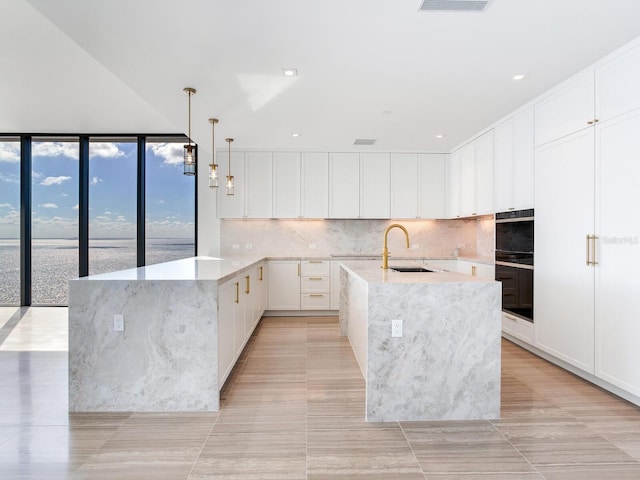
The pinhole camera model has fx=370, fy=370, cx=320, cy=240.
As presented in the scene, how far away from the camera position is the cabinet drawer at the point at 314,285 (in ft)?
18.1

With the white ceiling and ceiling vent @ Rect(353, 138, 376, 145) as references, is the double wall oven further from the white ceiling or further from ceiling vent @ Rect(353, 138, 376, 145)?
ceiling vent @ Rect(353, 138, 376, 145)

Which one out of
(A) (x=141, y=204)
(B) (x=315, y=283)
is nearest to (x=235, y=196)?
(A) (x=141, y=204)

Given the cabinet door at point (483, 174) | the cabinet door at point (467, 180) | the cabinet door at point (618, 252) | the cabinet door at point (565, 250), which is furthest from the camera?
the cabinet door at point (467, 180)

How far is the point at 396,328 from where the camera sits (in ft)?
7.78

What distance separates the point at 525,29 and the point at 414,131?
2.35 m

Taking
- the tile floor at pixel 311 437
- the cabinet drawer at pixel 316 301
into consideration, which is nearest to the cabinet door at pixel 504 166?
the tile floor at pixel 311 437

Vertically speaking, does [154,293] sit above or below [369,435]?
above

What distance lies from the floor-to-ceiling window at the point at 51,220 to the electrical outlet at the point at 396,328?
222 inches

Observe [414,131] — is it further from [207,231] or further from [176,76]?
[207,231]

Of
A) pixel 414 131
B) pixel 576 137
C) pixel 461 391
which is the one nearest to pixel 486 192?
pixel 414 131

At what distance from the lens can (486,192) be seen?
4.66m

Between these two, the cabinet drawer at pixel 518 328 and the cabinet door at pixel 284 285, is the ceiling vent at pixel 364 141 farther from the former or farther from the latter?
the cabinet drawer at pixel 518 328

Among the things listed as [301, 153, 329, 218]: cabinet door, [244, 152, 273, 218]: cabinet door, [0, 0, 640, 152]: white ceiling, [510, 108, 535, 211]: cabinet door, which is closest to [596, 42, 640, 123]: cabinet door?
[0, 0, 640, 152]: white ceiling

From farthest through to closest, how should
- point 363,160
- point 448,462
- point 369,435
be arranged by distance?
point 363,160 → point 369,435 → point 448,462
